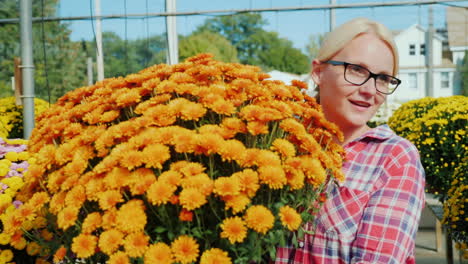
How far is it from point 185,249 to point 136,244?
10 centimetres

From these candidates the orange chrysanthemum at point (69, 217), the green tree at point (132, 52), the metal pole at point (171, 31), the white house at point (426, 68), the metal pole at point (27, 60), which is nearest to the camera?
the orange chrysanthemum at point (69, 217)

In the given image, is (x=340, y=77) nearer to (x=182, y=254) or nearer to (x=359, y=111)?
(x=359, y=111)

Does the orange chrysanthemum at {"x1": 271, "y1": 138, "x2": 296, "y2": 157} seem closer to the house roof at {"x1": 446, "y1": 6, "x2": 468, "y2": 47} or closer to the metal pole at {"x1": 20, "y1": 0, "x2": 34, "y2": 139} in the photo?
the metal pole at {"x1": 20, "y1": 0, "x2": 34, "y2": 139}

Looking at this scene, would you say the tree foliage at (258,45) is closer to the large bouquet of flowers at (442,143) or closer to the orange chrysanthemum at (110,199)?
the large bouquet of flowers at (442,143)

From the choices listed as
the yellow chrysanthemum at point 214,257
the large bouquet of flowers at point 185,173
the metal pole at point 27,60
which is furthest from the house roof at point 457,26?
the yellow chrysanthemum at point 214,257

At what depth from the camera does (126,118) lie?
1297mm

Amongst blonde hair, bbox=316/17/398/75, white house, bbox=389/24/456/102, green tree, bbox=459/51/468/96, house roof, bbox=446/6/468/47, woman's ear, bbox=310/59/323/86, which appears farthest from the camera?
green tree, bbox=459/51/468/96

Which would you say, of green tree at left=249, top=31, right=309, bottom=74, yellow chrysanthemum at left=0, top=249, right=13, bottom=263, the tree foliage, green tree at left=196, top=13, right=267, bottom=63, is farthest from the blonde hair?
green tree at left=249, top=31, right=309, bottom=74

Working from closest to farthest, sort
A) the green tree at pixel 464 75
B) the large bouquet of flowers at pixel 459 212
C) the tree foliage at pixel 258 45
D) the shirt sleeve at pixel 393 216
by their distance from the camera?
1. the shirt sleeve at pixel 393 216
2. the large bouquet of flowers at pixel 459 212
3. the green tree at pixel 464 75
4. the tree foliage at pixel 258 45

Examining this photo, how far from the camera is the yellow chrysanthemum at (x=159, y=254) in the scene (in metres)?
0.94

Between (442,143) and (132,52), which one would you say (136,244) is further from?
(132,52)

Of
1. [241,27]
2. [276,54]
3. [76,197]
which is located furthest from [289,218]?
[276,54]

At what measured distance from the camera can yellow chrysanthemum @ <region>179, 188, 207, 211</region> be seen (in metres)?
0.93

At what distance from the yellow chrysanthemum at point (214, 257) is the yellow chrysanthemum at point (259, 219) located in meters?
0.08
